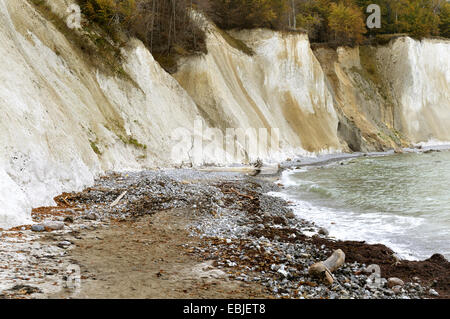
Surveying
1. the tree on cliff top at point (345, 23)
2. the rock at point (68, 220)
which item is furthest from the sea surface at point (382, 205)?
the tree on cliff top at point (345, 23)

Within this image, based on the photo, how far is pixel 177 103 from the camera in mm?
26328

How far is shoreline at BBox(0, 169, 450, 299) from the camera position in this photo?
601 cm

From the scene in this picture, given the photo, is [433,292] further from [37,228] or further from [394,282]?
[37,228]

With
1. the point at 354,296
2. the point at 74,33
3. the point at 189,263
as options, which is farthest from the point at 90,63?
the point at 354,296

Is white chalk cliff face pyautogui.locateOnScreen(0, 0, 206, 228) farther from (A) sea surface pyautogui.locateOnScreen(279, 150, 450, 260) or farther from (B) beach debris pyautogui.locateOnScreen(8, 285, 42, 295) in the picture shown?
(A) sea surface pyautogui.locateOnScreen(279, 150, 450, 260)

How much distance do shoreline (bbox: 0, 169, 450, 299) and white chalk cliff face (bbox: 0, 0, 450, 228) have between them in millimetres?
1313

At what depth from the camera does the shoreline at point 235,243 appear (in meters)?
6.01

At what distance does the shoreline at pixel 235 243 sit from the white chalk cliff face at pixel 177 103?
4.31ft

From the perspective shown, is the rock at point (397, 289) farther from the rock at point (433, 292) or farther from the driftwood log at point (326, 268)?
the driftwood log at point (326, 268)

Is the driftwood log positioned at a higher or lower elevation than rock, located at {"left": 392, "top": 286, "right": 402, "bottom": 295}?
higher

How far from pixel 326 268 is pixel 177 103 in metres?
21.5


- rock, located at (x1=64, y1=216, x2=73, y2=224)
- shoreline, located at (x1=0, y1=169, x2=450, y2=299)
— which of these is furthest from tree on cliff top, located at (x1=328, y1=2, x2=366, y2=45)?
rock, located at (x1=64, y1=216, x2=73, y2=224)

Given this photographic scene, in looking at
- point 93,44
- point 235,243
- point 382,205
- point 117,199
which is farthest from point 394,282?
point 93,44

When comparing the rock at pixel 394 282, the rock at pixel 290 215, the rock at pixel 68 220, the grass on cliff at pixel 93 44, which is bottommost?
the rock at pixel 290 215
